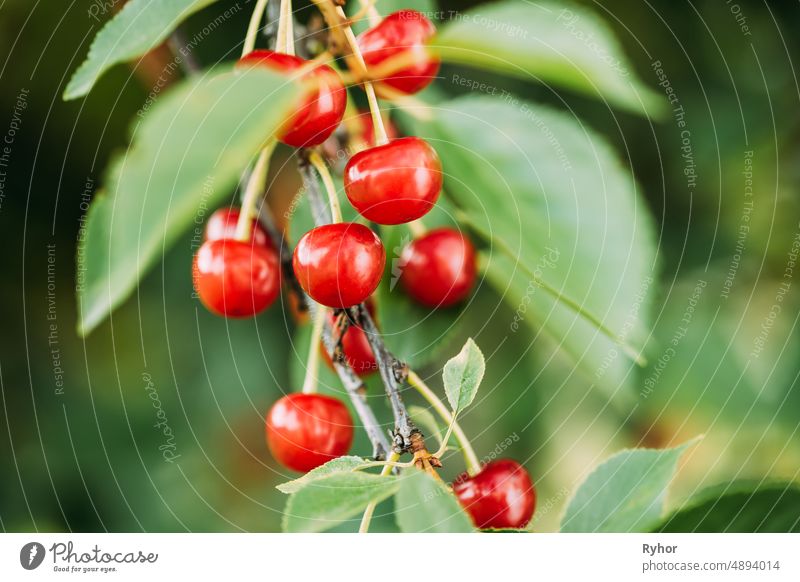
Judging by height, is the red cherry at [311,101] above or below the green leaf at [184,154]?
above

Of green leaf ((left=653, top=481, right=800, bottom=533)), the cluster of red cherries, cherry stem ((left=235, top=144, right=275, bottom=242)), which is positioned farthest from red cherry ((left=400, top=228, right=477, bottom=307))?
green leaf ((left=653, top=481, right=800, bottom=533))

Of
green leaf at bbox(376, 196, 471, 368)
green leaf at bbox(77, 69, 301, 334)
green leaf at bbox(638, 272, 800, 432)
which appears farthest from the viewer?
green leaf at bbox(638, 272, 800, 432)

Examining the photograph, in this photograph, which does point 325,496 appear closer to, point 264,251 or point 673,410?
point 264,251

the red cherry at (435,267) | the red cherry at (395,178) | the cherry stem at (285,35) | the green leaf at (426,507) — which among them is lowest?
the green leaf at (426,507)

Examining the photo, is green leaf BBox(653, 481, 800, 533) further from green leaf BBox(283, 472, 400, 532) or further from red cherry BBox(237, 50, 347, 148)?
red cherry BBox(237, 50, 347, 148)

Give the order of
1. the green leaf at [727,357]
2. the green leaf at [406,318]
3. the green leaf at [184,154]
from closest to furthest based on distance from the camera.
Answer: the green leaf at [184,154]
the green leaf at [406,318]
the green leaf at [727,357]

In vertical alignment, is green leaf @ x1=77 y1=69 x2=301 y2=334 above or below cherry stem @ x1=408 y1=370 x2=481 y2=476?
above

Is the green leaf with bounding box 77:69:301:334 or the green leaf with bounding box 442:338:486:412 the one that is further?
the green leaf with bounding box 442:338:486:412

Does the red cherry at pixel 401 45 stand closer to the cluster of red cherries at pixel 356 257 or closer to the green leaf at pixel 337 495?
the cluster of red cherries at pixel 356 257
